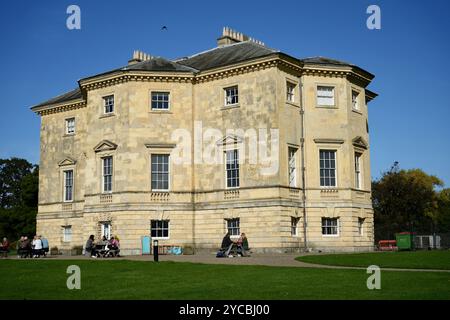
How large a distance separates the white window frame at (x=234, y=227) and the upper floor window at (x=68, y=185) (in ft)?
50.5

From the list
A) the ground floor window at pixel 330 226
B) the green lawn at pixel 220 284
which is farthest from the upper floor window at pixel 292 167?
the green lawn at pixel 220 284

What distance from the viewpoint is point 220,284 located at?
53.8ft

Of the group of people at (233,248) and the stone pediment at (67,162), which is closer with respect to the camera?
the group of people at (233,248)

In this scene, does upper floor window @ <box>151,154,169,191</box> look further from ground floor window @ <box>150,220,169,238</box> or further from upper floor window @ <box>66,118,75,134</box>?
upper floor window @ <box>66,118,75,134</box>

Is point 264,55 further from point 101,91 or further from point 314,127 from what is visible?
point 101,91

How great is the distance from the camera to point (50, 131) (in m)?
49.3

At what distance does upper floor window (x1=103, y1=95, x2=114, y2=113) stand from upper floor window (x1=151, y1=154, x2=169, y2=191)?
190 inches

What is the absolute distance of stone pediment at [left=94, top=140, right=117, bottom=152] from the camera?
1572 inches

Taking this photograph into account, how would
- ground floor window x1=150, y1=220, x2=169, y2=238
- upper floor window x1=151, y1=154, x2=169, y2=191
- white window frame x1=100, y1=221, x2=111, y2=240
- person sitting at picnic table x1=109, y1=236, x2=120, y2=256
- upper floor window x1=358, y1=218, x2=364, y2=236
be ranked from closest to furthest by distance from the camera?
person sitting at picnic table x1=109, y1=236, x2=120, y2=256 → ground floor window x1=150, y1=220, x2=169, y2=238 → upper floor window x1=358, y1=218, x2=364, y2=236 → upper floor window x1=151, y1=154, x2=169, y2=191 → white window frame x1=100, y1=221, x2=111, y2=240

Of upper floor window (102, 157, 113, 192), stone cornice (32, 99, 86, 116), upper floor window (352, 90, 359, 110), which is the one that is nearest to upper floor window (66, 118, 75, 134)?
stone cornice (32, 99, 86, 116)

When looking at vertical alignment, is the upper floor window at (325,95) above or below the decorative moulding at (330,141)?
above

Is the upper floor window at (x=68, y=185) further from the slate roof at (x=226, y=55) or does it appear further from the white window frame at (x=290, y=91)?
the white window frame at (x=290, y=91)

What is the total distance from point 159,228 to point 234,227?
5105mm

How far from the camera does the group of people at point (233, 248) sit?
31891 millimetres
